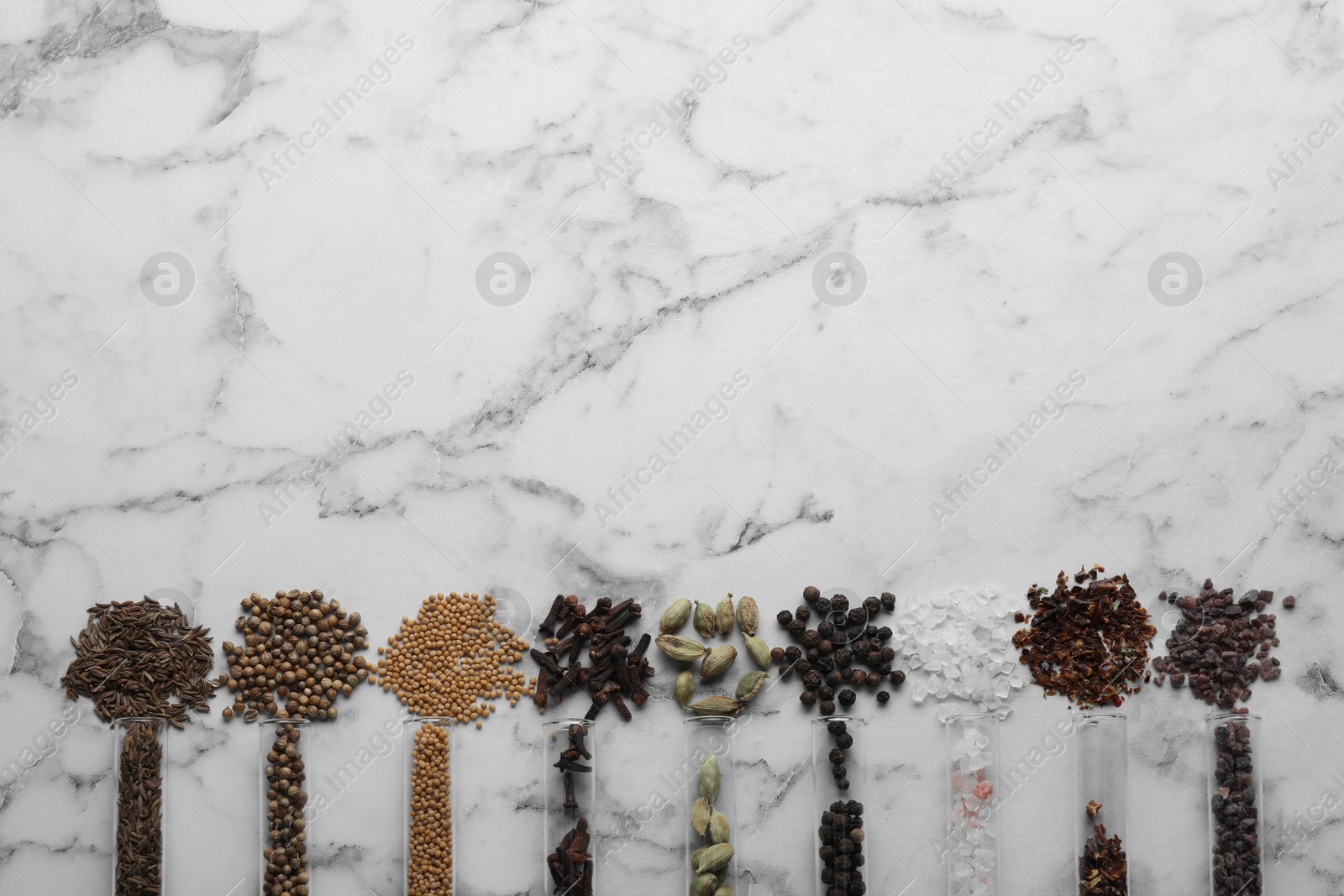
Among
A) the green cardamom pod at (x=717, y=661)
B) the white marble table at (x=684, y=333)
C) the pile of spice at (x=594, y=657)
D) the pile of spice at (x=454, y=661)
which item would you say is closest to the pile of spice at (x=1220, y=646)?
the white marble table at (x=684, y=333)

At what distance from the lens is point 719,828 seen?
2453 millimetres

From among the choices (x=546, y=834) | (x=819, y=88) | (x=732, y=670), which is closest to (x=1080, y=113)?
(x=819, y=88)

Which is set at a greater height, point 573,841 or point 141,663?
point 141,663

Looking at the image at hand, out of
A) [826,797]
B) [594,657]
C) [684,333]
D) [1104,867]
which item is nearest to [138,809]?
[594,657]

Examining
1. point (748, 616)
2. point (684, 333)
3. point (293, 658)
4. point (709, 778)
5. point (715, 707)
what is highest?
point (684, 333)

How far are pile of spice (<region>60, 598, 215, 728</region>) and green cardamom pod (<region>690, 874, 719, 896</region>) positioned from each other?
140 cm

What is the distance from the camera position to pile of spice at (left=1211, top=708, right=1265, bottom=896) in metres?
2.47

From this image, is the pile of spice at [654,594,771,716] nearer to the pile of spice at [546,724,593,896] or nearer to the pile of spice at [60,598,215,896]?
the pile of spice at [546,724,593,896]

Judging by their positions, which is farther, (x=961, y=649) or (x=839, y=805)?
(x=961, y=649)

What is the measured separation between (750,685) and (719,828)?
1.21 ft

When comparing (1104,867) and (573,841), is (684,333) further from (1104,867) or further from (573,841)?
(1104,867)

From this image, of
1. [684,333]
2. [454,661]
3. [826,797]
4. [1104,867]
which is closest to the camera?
[1104,867]

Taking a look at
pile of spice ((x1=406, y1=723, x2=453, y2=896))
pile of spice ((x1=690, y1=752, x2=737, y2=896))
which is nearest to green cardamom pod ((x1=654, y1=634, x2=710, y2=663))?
pile of spice ((x1=690, y1=752, x2=737, y2=896))

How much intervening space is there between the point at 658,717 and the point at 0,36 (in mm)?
2733
